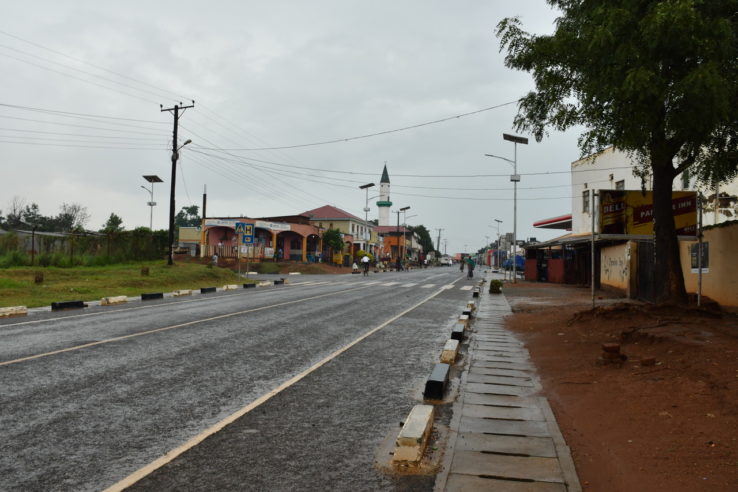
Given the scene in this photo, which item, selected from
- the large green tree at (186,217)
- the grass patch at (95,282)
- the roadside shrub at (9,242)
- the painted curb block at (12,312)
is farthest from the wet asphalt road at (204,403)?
the large green tree at (186,217)

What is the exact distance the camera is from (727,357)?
22.8 feet

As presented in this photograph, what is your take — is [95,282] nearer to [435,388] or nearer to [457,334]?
[457,334]

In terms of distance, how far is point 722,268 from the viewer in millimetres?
14195

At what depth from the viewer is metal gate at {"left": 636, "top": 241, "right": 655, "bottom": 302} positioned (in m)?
17.9

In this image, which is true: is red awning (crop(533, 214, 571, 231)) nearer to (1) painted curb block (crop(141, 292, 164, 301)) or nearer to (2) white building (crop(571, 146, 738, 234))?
(2) white building (crop(571, 146, 738, 234))

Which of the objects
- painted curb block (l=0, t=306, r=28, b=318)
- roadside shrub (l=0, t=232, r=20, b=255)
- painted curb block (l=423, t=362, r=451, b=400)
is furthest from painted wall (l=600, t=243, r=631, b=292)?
roadside shrub (l=0, t=232, r=20, b=255)

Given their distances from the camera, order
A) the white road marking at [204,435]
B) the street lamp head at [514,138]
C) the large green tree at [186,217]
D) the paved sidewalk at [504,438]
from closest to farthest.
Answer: the white road marking at [204,435] < the paved sidewalk at [504,438] < the street lamp head at [514,138] < the large green tree at [186,217]

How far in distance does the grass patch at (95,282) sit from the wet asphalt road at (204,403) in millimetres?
7010

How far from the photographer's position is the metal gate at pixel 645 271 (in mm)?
17875

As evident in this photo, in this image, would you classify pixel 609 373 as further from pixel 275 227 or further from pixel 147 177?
pixel 147 177

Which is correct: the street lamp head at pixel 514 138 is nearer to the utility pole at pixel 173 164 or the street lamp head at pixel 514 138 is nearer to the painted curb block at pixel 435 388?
the utility pole at pixel 173 164

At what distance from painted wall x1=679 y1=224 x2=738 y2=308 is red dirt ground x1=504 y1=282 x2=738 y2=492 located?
3.93 metres

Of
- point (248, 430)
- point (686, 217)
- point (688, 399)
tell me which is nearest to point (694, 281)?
point (686, 217)

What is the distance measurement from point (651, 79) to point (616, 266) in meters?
17.1
